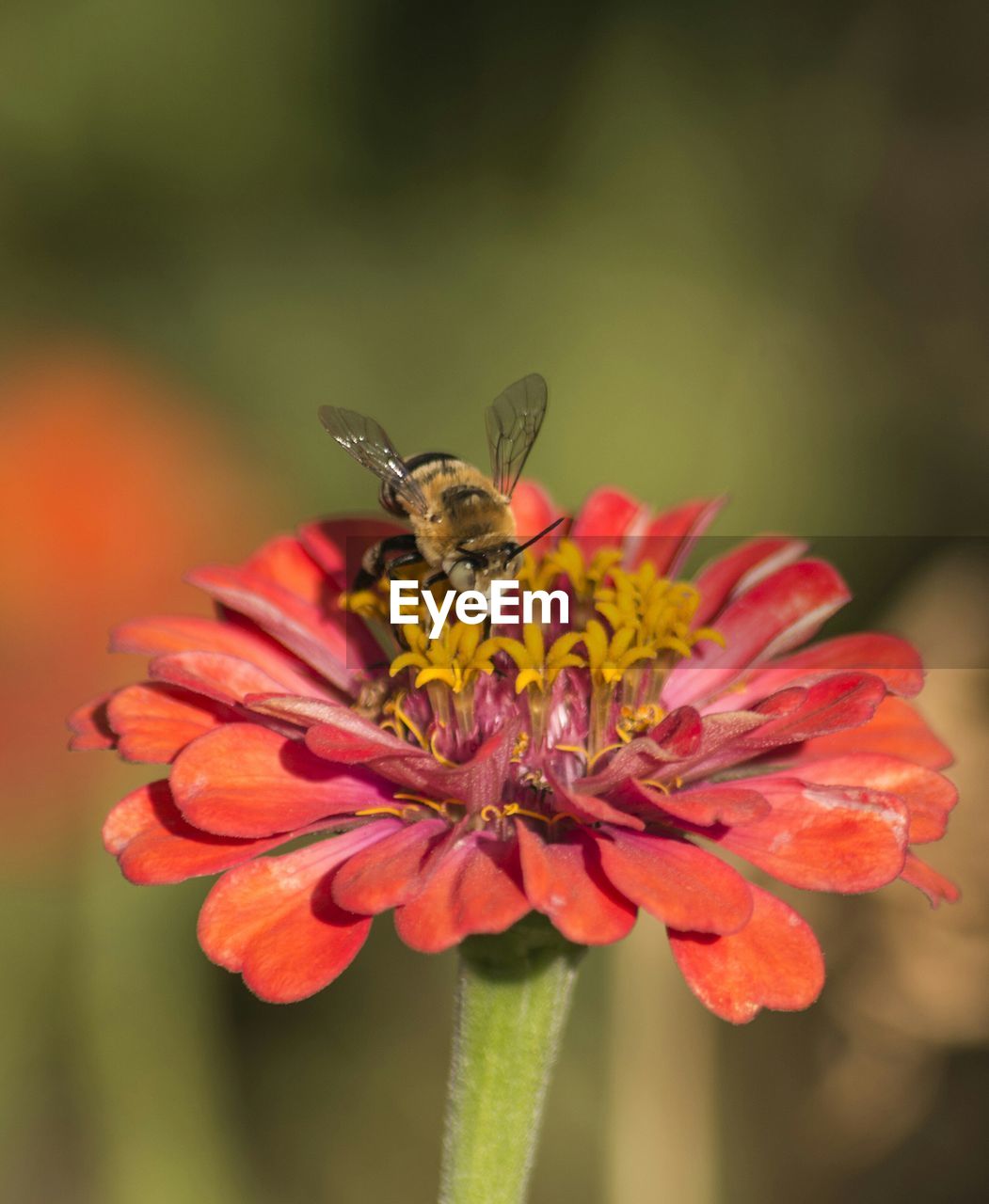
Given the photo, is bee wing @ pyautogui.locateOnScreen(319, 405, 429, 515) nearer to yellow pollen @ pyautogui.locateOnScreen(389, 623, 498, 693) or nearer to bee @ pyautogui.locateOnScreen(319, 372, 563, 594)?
bee @ pyautogui.locateOnScreen(319, 372, 563, 594)

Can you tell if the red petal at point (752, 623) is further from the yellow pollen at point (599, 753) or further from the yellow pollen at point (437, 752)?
the yellow pollen at point (437, 752)

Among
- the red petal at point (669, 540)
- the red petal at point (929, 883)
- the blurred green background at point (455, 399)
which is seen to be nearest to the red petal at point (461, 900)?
the red petal at point (929, 883)

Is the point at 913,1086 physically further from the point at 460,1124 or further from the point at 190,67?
the point at 190,67

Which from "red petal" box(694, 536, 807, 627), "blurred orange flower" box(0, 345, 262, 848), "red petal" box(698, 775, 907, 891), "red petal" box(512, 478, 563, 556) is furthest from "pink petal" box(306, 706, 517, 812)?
"blurred orange flower" box(0, 345, 262, 848)

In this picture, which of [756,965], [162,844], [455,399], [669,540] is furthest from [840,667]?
[455,399]

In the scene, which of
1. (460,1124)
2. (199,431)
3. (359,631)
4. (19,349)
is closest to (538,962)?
(460,1124)
